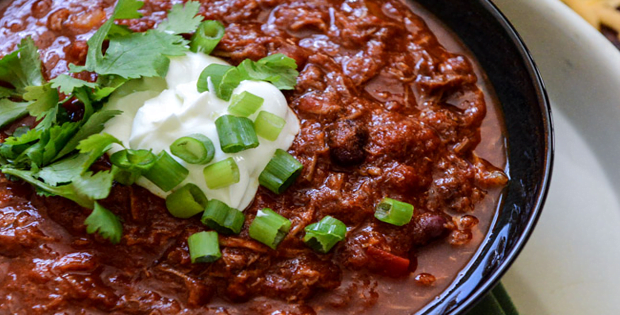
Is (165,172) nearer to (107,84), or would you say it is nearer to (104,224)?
(104,224)

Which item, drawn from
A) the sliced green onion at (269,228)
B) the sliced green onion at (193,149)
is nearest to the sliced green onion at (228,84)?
the sliced green onion at (193,149)

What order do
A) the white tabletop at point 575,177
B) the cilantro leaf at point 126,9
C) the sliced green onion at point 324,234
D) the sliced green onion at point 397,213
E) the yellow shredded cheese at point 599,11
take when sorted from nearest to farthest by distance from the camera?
the sliced green onion at point 324,234, the sliced green onion at point 397,213, the cilantro leaf at point 126,9, the white tabletop at point 575,177, the yellow shredded cheese at point 599,11

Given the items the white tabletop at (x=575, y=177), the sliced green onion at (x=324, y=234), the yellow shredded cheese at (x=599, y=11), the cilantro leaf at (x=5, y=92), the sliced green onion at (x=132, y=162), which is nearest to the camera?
the sliced green onion at (x=132, y=162)

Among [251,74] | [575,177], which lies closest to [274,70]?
[251,74]

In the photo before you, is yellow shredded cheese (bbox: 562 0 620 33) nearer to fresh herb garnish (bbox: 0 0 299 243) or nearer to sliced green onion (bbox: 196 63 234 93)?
fresh herb garnish (bbox: 0 0 299 243)

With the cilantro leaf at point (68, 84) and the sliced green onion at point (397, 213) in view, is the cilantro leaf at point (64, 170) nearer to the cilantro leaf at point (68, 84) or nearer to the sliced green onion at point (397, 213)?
the cilantro leaf at point (68, 84)

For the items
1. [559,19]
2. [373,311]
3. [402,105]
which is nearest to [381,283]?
[373,311]

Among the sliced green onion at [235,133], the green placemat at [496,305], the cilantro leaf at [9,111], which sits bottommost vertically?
the green placemat at [496,305]
